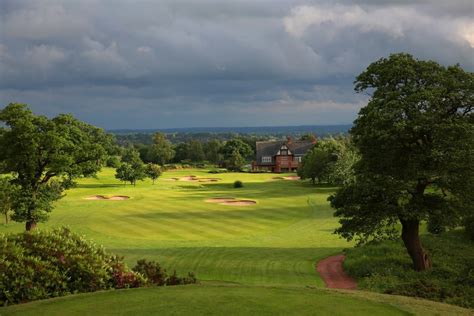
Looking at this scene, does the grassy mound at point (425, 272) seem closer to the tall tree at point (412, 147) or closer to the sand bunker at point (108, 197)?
the tall tree at point (412, 147)

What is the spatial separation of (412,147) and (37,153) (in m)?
27.3

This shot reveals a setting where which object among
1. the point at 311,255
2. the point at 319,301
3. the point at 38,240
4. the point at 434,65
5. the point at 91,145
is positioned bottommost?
the point at 311,255

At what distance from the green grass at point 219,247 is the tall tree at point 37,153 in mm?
5002

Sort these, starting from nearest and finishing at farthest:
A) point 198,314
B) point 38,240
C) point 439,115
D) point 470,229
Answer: point 198,314
point 38,240
point 439,115
point 470,229

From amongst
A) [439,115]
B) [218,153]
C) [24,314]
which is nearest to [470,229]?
[439,115]

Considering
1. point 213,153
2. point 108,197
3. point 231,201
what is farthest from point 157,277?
point 213,153

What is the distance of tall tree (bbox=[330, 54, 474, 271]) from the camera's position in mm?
22375

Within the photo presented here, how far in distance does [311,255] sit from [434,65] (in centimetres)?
1464

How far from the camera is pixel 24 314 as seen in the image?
11.3 metres

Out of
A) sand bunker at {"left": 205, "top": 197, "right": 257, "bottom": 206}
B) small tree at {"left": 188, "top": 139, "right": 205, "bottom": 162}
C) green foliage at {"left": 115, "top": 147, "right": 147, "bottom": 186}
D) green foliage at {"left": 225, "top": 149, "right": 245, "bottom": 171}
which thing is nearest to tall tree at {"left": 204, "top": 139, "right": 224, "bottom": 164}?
small tree at {"left": 188, "top": 139, "right": 205, "bottom": 162}

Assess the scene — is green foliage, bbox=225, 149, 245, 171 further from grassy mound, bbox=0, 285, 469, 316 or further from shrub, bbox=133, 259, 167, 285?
grassy mound, bbox=0, 285, 469, 316

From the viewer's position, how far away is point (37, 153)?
35.7 meters

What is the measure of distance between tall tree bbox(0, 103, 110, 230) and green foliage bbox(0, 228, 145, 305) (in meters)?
20.5

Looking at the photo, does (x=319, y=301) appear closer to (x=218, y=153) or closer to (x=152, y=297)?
(x=152, y=297)
